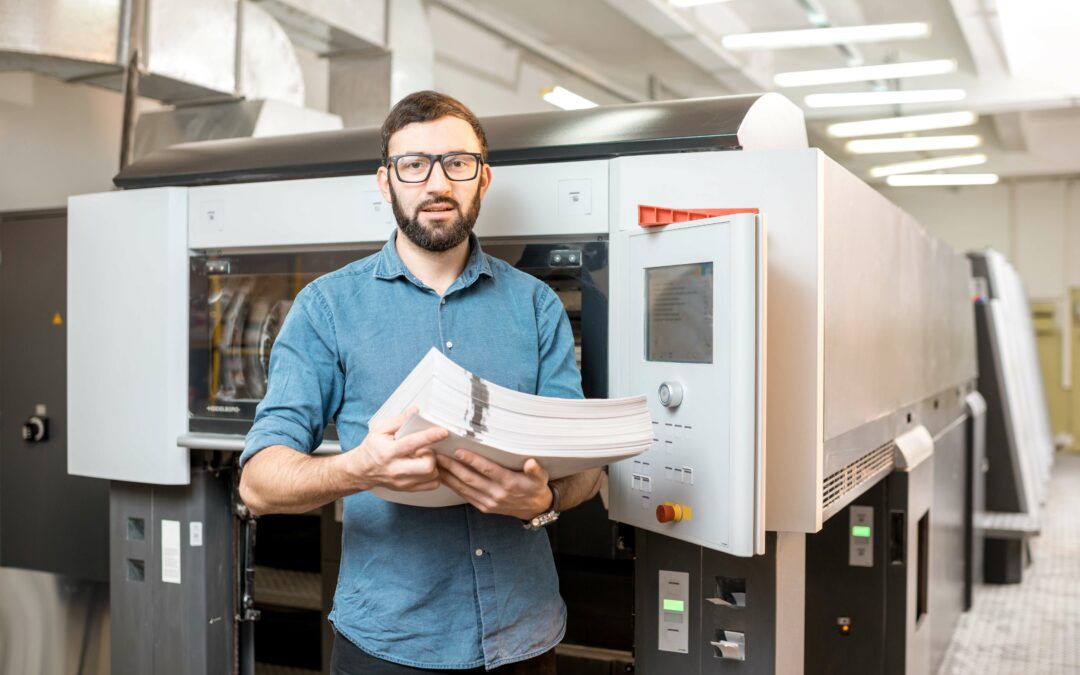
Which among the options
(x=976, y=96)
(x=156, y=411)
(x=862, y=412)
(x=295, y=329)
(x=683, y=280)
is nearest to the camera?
(x=295, y=329)

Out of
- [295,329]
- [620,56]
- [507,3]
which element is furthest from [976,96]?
[295,329]

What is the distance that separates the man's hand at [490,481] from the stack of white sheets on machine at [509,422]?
14mm

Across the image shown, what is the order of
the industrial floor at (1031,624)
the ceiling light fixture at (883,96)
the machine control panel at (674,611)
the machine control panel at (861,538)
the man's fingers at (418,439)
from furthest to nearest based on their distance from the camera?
1. the ceiling light fixture at (883,96)
2. the industrial floor at (1031,624)
3. the machine control panel at (861,538)
4. the machine control panel at (674,611)
5. the man's fingers at (418,439)

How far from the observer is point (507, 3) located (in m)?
6.43

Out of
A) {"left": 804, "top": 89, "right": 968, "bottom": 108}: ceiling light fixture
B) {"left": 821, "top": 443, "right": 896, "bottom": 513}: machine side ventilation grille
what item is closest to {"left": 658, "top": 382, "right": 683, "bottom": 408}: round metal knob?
{"left": 821, "top": 443, "right": 896, "bottom": 513}: machine side ventilation grille

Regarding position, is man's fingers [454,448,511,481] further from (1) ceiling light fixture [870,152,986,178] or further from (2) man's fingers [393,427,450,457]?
(1) ceiling light fixture [870,152,986,178]

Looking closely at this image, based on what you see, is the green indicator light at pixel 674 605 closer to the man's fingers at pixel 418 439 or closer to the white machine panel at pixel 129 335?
the man's fingers at pixel 418 439

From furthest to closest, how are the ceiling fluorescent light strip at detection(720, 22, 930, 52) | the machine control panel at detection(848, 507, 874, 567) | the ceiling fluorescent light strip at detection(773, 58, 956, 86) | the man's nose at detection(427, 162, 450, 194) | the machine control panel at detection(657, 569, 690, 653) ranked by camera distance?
the ceiling fluorescent light strip at detection(773, 58, 956, 86) → the ceiling fluorescent light strip at detection(720, 22, 930, 52) → the machine control panel at detection(848, 507, 874, 567) → the machine control panel at detection(657, 569, 690, 653) → the man's nose at detection(427, 162, 450, 194)

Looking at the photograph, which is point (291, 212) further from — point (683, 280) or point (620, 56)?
point (620, 56)

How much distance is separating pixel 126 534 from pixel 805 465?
6.19ft

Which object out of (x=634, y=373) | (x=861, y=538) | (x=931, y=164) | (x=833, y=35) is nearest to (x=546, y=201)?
(x=634, y=373)

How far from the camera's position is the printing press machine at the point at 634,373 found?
73.8 inches

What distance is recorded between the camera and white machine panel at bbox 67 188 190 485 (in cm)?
260

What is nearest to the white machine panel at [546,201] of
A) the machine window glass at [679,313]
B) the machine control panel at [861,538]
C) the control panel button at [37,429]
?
the machine window glass at [679,313]
